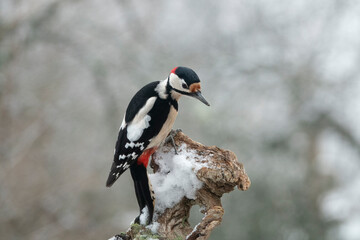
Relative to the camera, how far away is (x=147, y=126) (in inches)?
92.4

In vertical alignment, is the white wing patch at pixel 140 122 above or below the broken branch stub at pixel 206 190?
above

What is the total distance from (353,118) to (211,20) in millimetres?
3053

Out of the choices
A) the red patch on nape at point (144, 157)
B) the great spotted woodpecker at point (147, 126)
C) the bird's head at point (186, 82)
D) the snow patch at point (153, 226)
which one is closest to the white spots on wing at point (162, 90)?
the great spotted woodpecker at point (147, 126)

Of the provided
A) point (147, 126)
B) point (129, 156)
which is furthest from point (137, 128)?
point (129, 156)

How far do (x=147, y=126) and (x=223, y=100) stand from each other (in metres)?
6.49

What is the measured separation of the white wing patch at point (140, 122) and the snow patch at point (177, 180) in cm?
19

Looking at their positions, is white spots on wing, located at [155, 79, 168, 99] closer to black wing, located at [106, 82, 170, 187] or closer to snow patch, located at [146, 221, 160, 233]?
black wing, located at [106, 82, 170, 187]

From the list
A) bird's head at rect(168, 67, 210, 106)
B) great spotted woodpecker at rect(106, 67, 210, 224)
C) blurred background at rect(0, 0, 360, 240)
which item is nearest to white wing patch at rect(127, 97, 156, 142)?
great spotted woodpecker at rect(106, 67, 210, 224)

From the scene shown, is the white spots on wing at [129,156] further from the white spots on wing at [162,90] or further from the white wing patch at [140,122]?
the white spots on wing at [162,90]

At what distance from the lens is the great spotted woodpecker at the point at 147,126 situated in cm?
219

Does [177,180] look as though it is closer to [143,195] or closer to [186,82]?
[143,195]

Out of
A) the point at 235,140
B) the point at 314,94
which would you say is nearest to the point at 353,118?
the point at 314,94

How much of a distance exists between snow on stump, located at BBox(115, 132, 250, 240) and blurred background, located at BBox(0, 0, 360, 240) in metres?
4.89

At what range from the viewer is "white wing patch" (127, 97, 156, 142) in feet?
7.61
